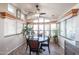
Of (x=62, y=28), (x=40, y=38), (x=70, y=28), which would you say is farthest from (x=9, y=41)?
(x=70, y=28)

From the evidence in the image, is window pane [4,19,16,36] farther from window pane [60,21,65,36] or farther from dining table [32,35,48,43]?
window pane [60,21,65,36]

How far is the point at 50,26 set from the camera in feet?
7.34

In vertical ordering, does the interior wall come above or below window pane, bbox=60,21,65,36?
below

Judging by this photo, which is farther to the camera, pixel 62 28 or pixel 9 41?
pixel 62 28

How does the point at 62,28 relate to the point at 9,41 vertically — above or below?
above

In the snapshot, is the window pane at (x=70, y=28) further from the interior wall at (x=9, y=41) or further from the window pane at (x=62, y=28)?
the interior wall at (x=9, y=41)

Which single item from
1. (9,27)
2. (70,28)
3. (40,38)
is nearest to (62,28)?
(70,28)

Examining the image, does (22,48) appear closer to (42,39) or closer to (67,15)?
(42,39)

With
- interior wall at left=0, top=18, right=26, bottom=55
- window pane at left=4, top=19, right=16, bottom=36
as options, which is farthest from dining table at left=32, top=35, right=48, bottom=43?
window pane at left=4, top=19, right=16, bottom=36

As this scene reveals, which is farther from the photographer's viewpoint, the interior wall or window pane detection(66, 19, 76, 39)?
window pane detection(66, 19, 76, 39)

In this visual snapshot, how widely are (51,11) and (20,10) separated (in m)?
0.65

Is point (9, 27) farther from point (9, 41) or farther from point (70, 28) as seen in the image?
point (70, 28)

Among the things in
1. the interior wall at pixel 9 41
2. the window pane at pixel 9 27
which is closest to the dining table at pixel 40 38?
the interior wall at pixel 9 41
